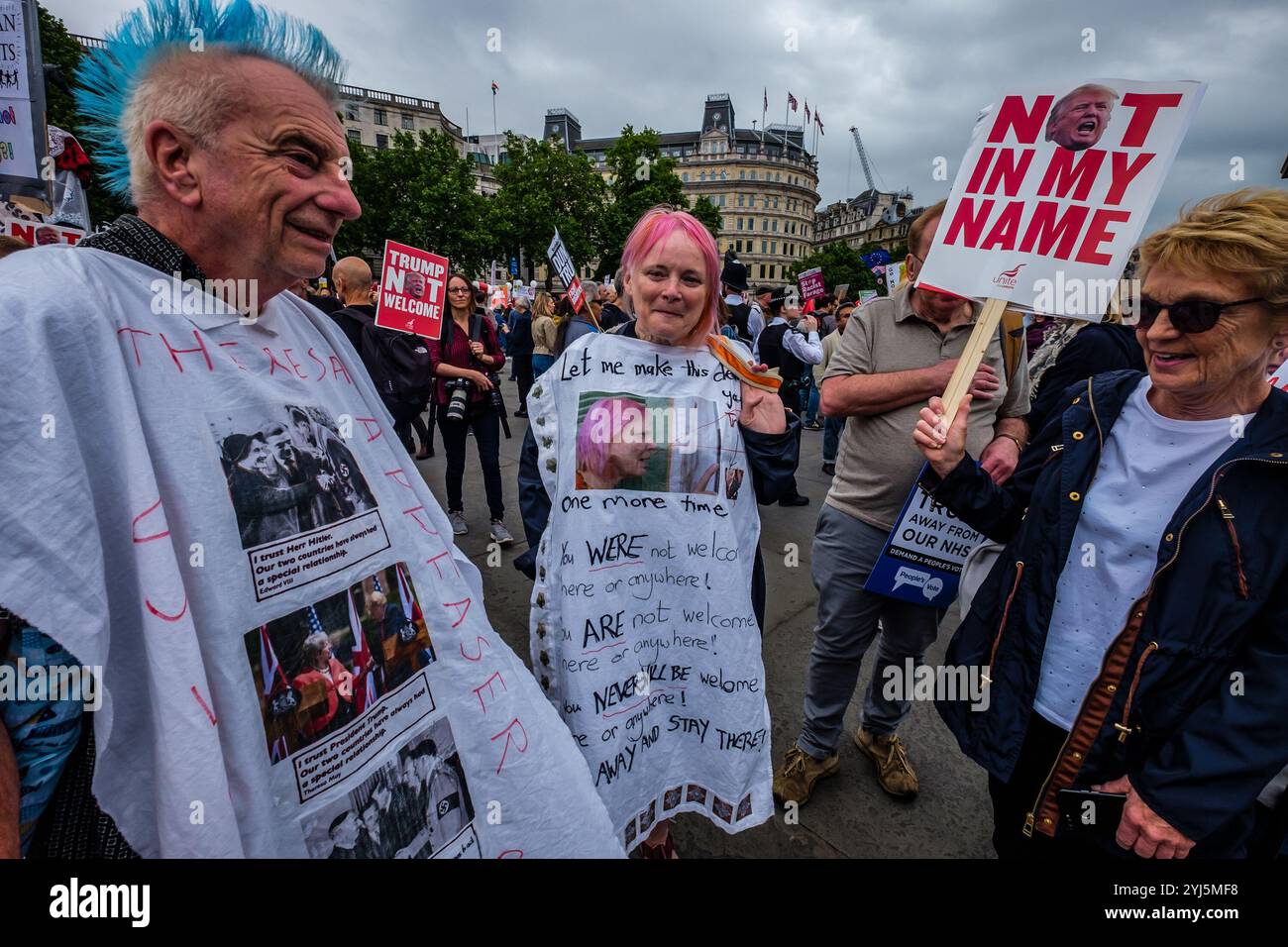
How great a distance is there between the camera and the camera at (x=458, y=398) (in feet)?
15.4

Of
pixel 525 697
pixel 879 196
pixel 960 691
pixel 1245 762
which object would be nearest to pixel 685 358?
pixel 525 697

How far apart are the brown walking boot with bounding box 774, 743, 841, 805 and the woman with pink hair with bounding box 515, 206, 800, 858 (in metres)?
0.64

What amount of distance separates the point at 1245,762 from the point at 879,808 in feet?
4.72

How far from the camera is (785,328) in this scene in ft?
23.2

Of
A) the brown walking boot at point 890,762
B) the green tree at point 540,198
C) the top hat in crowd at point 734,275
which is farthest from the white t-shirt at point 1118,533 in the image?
the green tree at point 540,198

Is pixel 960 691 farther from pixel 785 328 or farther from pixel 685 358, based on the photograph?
pixel 785 328

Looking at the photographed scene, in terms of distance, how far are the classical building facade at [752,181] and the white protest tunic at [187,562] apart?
82175 millimetres

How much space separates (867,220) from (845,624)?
100820mm

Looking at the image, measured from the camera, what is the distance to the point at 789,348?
22.2ft

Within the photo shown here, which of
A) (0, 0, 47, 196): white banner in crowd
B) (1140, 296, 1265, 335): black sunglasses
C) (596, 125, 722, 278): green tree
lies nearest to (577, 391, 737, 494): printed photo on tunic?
(1140, 296, 1265, 335): black sunglasses

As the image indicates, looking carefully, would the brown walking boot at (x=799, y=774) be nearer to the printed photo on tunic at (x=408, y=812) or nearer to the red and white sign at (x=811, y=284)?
the printed photo on tunic at (x=408, y=812)

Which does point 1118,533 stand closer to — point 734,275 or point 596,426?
point 596,426

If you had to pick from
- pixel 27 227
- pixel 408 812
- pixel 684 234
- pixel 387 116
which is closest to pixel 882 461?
pixel 684 234
